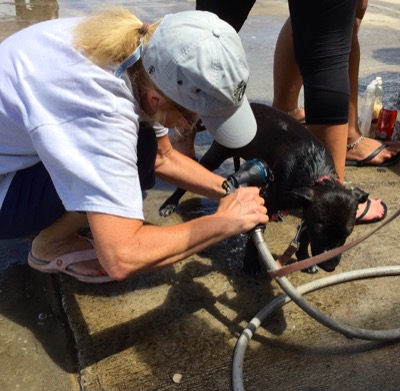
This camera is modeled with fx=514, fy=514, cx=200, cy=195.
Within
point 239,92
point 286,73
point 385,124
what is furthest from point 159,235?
point 385,124

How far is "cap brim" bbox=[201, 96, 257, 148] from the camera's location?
1854mm

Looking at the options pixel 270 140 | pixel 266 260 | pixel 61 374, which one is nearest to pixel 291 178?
pixel 270 140

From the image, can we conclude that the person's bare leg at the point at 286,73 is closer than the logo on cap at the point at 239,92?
No

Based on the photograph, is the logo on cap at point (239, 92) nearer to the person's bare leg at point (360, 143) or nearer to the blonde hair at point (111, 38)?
the blonde hair at point (111, 38)

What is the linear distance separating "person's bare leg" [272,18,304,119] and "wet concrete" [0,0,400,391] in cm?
117

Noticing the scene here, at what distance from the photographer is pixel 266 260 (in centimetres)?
201

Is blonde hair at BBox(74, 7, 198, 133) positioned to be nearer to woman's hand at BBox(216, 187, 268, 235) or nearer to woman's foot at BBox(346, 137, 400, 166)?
woman's hand at BBox(216, 187, 268, 235)

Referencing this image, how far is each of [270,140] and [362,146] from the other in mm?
1021

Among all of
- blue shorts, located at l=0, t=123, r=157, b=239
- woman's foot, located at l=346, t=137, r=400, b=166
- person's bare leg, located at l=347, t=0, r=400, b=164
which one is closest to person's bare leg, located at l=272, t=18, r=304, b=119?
person's bare leg, located at l=347, t=0, r=400, b=164

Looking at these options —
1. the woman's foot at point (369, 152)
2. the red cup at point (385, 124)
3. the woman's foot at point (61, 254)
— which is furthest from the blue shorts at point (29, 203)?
the red cup at point (385, 124)

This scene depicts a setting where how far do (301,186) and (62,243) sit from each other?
4.24 feet

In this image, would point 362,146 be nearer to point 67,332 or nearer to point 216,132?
point 216,132

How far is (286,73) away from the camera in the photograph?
11.8 ft

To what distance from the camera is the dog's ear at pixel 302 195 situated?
2.52 m
